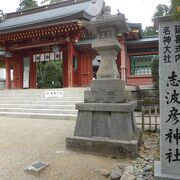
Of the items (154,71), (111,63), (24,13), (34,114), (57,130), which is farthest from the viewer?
(24,13)

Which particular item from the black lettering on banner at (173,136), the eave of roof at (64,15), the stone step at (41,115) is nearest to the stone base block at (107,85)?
the black lettering on banner at (173,136)

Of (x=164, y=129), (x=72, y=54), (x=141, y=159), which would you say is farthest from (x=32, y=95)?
(x=164, y=129)

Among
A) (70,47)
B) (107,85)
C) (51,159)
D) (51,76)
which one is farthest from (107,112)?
(51,76)

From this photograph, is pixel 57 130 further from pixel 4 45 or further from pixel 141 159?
pixel 4 45

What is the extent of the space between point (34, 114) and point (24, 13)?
515 inches

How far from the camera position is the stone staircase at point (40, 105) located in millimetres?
8953

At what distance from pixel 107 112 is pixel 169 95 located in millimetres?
1735

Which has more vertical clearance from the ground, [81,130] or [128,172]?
[81,130]

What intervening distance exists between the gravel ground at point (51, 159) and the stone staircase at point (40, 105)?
2.84 meters

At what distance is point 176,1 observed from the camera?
2496 millimetres

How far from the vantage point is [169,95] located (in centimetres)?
303

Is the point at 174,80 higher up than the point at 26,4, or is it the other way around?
the point at 26,4

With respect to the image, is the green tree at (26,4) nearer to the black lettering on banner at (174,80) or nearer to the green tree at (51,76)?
the green tree at (51,76)

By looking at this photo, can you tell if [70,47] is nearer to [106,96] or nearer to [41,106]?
[41,106]
